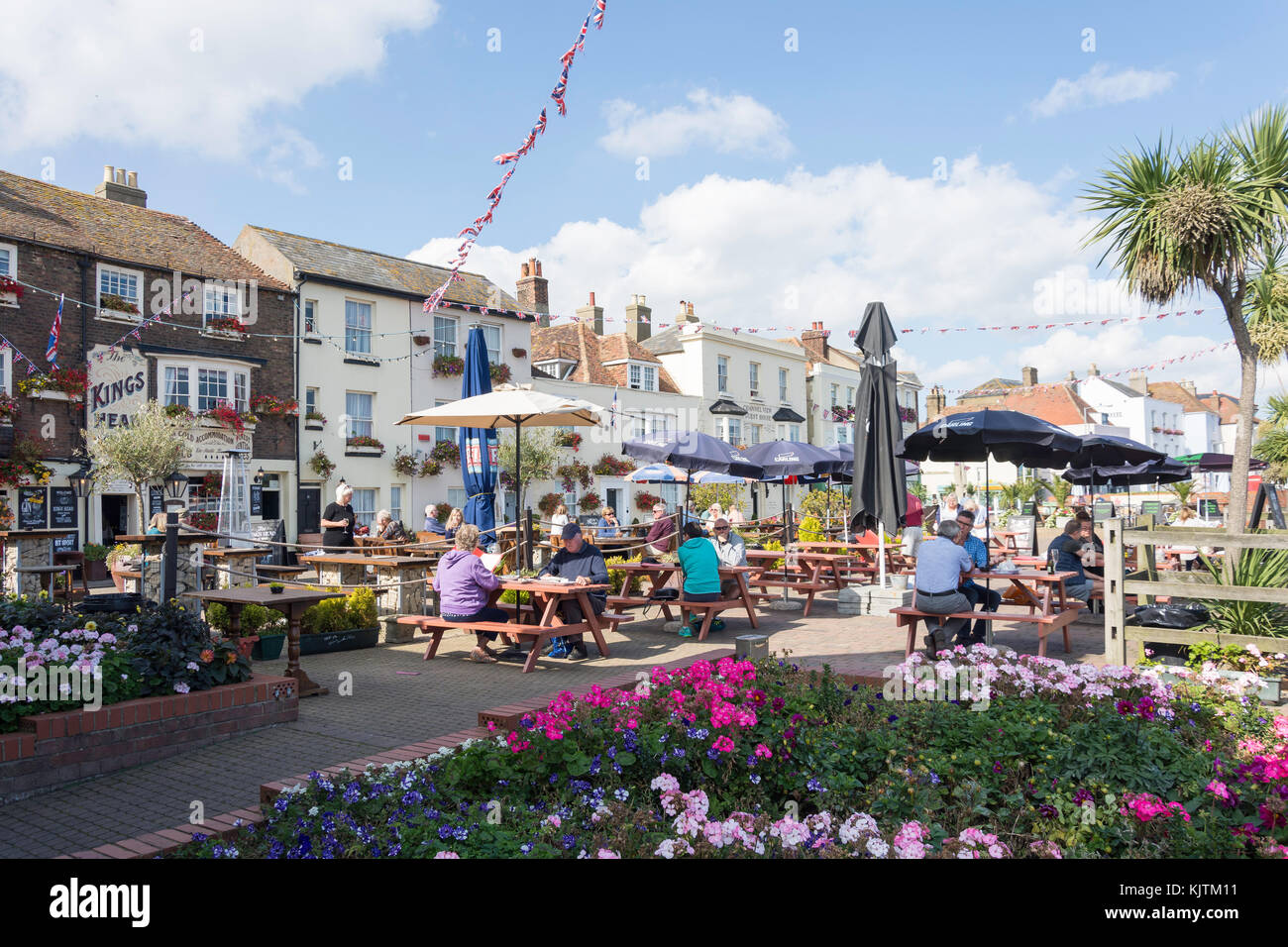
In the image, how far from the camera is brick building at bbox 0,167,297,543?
20312mm

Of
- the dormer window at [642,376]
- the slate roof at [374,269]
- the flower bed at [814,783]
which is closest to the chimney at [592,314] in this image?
the dormer window at [642,376]

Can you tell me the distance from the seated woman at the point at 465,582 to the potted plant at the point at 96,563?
14103 millimetres

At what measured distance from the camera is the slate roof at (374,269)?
86.4ft

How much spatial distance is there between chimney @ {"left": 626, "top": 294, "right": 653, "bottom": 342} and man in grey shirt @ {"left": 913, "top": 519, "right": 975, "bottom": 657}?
33.6 m

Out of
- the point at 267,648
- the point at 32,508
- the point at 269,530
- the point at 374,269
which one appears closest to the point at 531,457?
the point at 374,269

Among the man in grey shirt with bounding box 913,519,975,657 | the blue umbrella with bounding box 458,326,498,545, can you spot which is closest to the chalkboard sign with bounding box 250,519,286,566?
the blue umbrella with bounding box 458,326,498,545

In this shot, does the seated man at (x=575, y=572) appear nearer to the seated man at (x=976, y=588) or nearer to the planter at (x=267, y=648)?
the planter at (x=267, y=648)

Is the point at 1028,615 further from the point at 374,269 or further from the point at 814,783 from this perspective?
the point at 374,269

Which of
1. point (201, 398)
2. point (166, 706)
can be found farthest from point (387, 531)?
point (201, 398)

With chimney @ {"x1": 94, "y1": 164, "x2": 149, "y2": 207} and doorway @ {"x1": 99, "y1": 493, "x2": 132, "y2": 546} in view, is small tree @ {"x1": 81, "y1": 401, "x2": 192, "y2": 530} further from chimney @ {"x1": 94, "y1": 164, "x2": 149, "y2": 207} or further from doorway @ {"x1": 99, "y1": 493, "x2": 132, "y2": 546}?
chimney @ {"x1": 94, "y1": 164, "x2": 149, "y2": 207}

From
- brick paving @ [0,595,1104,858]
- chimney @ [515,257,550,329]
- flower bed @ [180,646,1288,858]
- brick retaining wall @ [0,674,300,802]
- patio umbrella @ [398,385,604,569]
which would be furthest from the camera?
chimney @ [515,257,550,329]

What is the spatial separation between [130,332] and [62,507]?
4.56 meters
